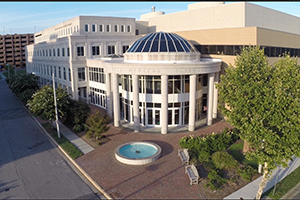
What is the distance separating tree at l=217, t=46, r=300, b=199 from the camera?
14234 mm

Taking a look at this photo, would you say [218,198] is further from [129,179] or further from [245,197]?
[129,179]

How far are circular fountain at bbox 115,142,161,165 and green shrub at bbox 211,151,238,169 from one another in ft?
15.3

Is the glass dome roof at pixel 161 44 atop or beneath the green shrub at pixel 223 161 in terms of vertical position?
atop

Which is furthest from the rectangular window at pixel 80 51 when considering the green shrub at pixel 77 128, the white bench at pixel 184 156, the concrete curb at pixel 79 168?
the white bench at pixel 184 156

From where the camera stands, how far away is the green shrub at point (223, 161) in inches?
766

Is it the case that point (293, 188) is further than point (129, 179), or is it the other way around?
point (129, 179)

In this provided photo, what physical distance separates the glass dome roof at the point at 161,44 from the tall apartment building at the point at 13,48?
11884 cm

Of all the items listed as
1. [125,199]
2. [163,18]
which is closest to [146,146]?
[125,199]

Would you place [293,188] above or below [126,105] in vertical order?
below

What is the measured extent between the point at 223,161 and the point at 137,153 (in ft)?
23.8

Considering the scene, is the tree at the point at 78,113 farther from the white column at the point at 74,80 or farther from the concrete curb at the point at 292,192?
the concrete curb at the point at 292,192

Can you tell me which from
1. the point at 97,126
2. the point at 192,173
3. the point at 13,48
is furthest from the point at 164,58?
the point at 13,48

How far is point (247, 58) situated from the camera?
1744cm

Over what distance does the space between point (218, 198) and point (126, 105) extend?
1835cm
